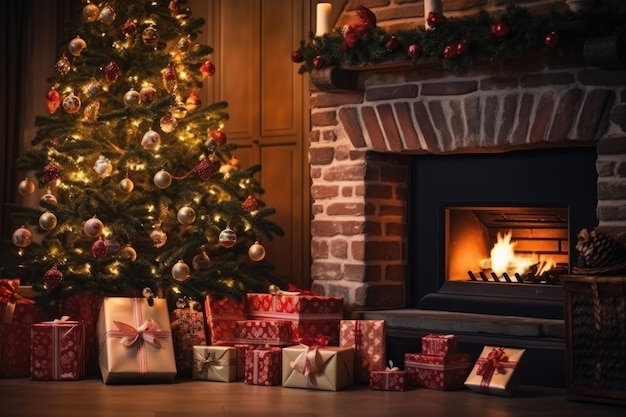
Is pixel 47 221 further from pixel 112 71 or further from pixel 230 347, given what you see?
pixel 230 347

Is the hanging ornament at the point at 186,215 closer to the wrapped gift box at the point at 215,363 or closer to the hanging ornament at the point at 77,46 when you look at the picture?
the wrapped gift box at the point at 215,363

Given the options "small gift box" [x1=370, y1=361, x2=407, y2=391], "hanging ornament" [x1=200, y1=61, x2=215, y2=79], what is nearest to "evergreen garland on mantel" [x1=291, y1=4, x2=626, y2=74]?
"hanging ornament" [x1=200, y1=61, x2=215, y2=79]

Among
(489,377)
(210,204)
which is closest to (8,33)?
(210,204)

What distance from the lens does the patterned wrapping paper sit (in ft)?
16.7

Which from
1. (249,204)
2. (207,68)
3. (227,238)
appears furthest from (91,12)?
(227,238)

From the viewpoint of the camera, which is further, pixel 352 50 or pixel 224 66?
pixel 224 66

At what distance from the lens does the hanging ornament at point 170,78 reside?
5328 millimetres

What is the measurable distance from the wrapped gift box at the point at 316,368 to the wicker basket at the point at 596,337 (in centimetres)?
93

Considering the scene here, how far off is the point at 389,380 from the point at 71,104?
1.90 meters

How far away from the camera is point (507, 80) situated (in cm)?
484

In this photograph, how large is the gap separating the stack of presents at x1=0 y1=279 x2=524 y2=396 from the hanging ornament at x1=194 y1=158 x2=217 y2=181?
0.57m

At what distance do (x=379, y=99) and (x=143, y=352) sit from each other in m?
Result: 1.57

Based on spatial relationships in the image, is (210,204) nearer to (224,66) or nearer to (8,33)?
(224,66)

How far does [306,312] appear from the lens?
508cm
